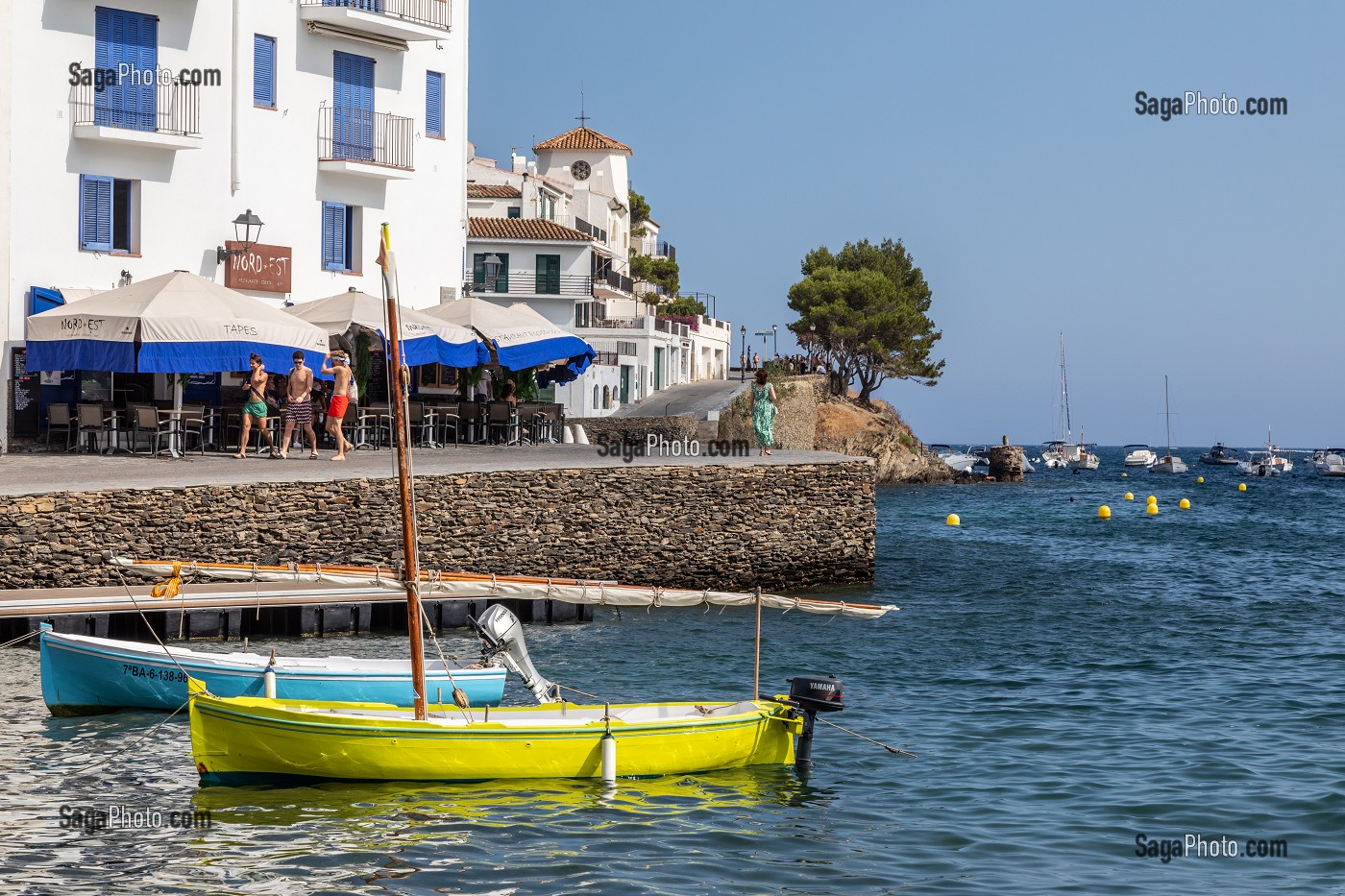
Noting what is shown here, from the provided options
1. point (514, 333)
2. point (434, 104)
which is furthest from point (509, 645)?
point (434, 104)

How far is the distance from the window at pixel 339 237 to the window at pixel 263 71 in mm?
2990

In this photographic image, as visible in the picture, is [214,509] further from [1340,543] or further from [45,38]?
[1340,543]

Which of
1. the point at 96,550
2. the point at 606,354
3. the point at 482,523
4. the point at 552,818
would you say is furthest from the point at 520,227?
the point at 552,818

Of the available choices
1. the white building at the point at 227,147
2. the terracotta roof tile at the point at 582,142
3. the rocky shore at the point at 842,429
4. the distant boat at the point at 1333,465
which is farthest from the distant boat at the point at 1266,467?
the white building at the point at 227,147

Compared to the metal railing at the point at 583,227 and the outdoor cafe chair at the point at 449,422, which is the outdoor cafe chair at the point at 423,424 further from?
the metal railing at the point at 583,227

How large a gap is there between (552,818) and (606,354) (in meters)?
58.0

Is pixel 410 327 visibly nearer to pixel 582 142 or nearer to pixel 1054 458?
pixel 582 142

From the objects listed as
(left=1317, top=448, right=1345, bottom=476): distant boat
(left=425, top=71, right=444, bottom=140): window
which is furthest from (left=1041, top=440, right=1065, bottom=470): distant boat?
(left=425, top=71, right=444, bottom=140): window

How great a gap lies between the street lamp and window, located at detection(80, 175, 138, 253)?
2.15 metres

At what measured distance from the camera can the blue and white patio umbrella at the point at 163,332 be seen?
27016mm

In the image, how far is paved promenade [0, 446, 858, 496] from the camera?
2398cm

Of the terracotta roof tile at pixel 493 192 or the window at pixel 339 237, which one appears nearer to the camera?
the window at pixel 339 237

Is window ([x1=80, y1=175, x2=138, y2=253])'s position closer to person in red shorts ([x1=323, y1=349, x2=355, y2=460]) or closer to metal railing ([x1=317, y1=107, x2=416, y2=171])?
metal railing ([x1=317, y1=107, x2=416, y2=171])

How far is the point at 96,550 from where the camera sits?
75.6ft
